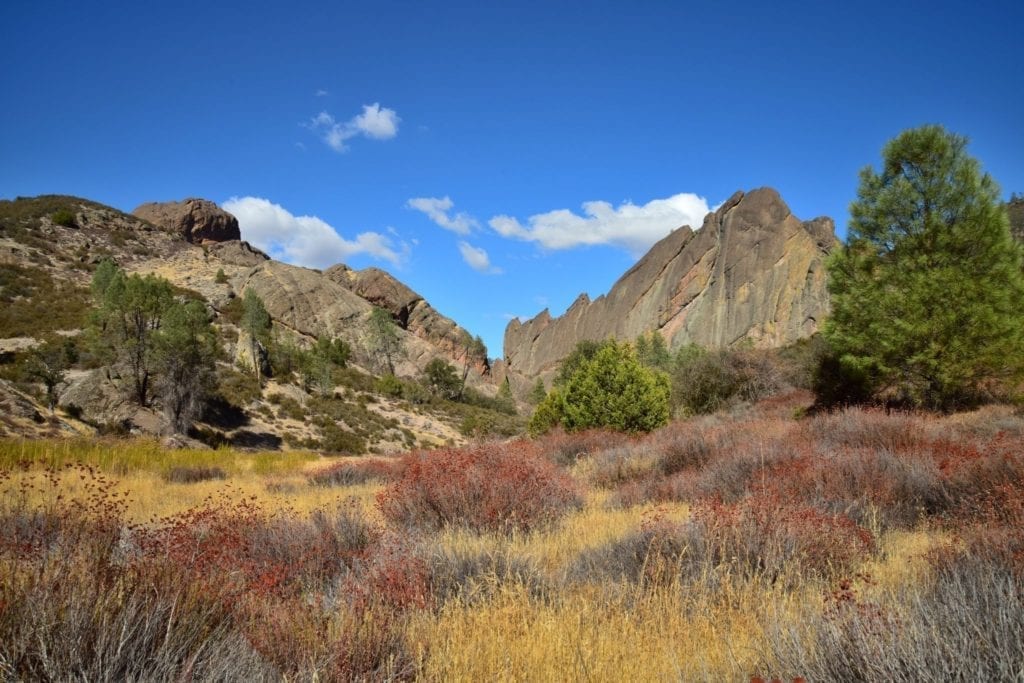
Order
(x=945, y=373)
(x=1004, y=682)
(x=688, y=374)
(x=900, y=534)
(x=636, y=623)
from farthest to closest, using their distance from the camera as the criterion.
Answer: (x=688, y=374), (x=945, y=373), (x=900, y=534), (x=636, y=623), (x=1004, y=682)

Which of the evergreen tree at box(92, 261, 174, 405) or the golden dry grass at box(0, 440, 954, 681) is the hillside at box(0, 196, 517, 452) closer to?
the evergreen tree at box(92, 261, 174, 405)

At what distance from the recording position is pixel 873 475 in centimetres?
664

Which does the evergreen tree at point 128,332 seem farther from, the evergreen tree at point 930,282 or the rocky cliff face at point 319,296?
the evergreen tree at point 930,282

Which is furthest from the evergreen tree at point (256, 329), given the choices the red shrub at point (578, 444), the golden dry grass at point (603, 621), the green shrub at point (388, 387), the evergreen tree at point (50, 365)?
the golden dry grass at point (603, 621)

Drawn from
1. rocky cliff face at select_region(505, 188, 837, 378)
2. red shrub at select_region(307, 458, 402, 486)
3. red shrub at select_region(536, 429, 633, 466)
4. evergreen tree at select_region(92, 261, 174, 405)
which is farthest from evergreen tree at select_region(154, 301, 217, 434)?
rocky cliff face at select_region(505, 188, 837, 378)

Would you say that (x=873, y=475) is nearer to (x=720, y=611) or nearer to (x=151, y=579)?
(x=720, y=611)

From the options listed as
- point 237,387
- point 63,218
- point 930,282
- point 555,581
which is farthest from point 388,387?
point 555,581

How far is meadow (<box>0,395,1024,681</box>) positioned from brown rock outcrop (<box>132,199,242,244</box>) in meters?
98.0

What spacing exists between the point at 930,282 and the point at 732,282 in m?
83.7

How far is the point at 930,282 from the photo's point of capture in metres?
14.2

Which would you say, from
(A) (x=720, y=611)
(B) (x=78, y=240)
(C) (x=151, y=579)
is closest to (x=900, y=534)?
(A) (x=720, y=611)

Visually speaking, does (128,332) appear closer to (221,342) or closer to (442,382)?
(221,342)

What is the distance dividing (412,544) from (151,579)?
7.46ft

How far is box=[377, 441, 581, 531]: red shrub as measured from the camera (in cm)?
629
